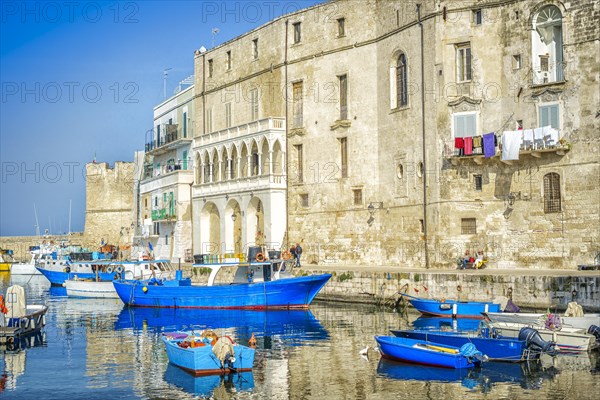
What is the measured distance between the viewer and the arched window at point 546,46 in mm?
38188

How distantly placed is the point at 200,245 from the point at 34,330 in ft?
83.4

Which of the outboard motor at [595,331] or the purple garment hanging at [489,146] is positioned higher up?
the purple garment hanging at [489,146]

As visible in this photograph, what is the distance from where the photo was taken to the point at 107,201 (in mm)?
86375

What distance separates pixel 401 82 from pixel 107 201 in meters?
48.5

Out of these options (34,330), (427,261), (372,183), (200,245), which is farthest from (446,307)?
(200,245)

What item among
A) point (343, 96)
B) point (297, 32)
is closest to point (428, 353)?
point (343, 96)

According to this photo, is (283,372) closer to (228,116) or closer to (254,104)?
(254,104)

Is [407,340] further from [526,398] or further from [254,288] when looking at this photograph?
[254,288]

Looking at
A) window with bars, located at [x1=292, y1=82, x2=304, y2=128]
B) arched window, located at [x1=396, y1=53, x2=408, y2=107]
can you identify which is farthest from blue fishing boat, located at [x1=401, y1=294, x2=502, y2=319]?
Answer: window with bars, located at [x1=292, y1=82, x2=304, y2=128]

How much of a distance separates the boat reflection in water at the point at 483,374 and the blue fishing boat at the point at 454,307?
8451 millimetres

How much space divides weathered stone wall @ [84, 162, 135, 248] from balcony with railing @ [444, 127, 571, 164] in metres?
51.2

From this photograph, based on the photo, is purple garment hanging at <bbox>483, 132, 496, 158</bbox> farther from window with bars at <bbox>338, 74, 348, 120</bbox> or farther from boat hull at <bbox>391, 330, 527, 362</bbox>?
boat hull at <bbox>391, 330, 527, 362</bbox>

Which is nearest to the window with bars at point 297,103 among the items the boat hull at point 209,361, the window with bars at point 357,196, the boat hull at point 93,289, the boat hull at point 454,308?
the window with bars at point 357,196

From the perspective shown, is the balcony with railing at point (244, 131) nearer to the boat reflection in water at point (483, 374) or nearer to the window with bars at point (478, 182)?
the window with bars at point (478, 182)
